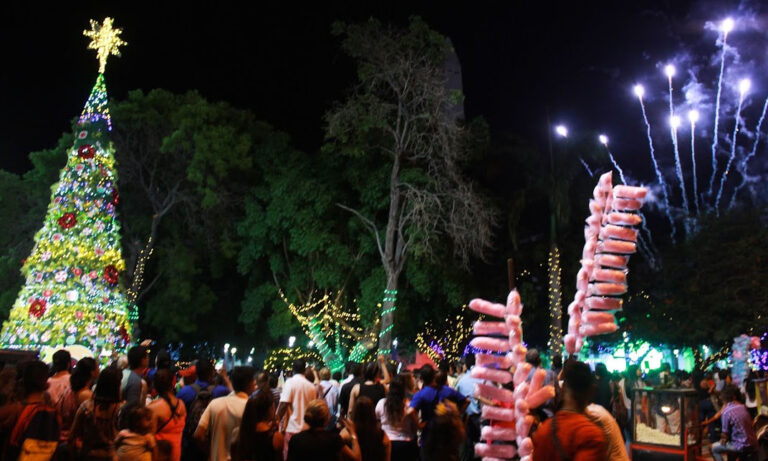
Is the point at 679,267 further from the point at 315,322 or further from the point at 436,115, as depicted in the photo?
the point at 315,322

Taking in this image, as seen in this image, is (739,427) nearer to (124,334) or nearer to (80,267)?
(124,334)

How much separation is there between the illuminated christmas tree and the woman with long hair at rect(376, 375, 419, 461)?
478 inches

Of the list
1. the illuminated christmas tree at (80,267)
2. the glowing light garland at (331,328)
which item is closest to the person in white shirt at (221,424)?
the illuminated christmas tree at (80,267)

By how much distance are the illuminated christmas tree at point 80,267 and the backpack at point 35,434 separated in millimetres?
12370

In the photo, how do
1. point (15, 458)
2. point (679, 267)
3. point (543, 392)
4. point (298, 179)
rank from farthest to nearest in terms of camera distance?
point (679, 267), point (298, 179), point (543, 392), point (15, 458)

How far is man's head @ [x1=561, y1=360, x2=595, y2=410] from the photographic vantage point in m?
4.02

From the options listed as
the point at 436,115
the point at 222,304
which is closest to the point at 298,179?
the point at 436,115

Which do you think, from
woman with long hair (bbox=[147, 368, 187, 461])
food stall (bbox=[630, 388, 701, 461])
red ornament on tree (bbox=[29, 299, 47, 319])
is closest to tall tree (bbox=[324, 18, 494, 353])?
red ornament on tree (bbox=[29, 299, 47, 319])

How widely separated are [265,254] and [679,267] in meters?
17.0

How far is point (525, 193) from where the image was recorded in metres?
25.6

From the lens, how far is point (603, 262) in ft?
23.8

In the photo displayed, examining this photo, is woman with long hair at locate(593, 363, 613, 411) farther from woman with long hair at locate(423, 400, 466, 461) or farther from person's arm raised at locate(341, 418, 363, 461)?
person's arm raised at locate(341, 418, 363, 461)

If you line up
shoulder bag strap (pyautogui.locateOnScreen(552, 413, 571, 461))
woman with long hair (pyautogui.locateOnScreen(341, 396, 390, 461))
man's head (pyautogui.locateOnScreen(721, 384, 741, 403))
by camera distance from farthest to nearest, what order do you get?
man's head (pyautogui.locateOnScreen(721, 384, 741, 403))
woman with long hair (pyautogui.locateOnScreen(341, 396, 390, 461))
shoulder bag strap (pyautogui.locateOnScreen(552, 413, 571, 461))

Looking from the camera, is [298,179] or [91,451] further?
[298,179]
